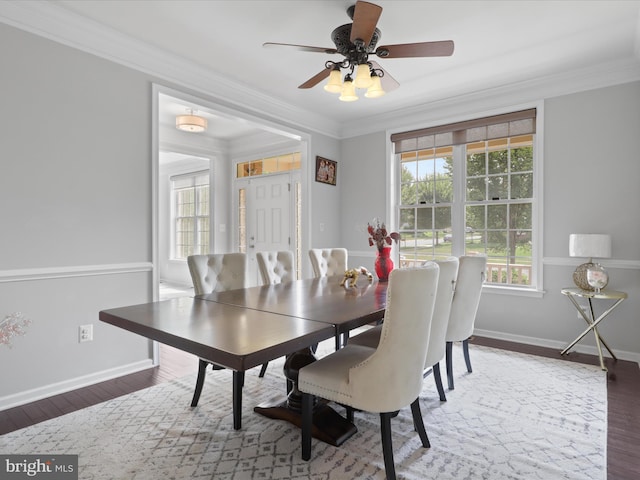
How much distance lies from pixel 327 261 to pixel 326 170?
1.74 meters

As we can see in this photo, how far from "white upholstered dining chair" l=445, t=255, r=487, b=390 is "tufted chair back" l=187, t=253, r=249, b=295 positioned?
1.59m

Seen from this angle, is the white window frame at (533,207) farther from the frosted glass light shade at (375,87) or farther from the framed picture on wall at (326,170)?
the frosted glass light shade at (375,87)

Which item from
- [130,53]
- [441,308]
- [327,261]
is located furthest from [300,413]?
[130,53]

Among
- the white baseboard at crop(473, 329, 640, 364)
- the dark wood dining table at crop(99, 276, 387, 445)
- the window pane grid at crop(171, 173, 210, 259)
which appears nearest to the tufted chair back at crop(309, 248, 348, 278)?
the dark wood dining table at crop(99, 276, 387, 445)

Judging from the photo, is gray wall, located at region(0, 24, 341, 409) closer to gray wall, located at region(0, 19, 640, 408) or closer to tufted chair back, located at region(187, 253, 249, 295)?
gray wall, located at region(0, 19, 640, 408)

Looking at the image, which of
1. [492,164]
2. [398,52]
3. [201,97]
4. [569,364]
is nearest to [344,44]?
[398,52]

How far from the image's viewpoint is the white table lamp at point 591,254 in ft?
10.4

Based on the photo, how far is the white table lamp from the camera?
10.4ft

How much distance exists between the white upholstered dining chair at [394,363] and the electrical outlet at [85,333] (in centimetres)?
203

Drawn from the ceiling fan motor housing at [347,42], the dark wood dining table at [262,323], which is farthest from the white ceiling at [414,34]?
the dark wood dining table at [262,323]

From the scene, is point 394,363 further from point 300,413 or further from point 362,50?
point 362,50

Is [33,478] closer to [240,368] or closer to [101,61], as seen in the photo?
[240,368]

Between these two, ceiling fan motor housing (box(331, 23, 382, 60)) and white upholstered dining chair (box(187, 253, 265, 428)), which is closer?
ceiling fan motor housing (box(331, 23, 382, 60))

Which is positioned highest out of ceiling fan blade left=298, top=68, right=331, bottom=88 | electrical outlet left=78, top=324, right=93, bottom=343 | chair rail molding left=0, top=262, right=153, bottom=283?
ceiling fan blade left=298, top=68, right=331, bottom=88
